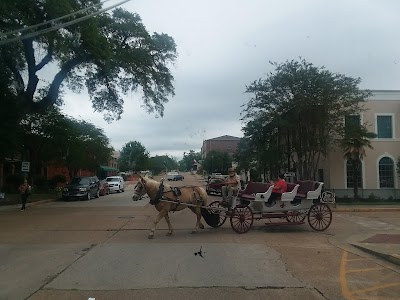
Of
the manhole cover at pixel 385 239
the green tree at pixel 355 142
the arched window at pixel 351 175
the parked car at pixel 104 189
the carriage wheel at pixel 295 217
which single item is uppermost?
→ the green tree at pixel 355 142

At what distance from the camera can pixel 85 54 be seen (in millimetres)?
27672

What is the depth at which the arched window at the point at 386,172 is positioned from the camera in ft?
116

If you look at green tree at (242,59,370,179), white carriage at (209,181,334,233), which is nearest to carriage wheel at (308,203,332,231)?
white carriage at (209,181,334,233)

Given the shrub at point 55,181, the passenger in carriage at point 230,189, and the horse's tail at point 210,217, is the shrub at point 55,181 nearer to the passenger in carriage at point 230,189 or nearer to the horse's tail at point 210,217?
the horse's tail at point 210,217

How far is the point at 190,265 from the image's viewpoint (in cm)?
945

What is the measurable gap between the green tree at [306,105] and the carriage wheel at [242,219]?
17.5 m

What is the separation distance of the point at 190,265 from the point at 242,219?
537cm

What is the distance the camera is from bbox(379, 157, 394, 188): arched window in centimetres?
3531

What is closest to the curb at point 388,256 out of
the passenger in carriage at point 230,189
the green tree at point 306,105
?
the passenger in carriage at point 230,189

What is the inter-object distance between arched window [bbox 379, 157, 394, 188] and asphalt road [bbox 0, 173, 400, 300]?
69.5 feet

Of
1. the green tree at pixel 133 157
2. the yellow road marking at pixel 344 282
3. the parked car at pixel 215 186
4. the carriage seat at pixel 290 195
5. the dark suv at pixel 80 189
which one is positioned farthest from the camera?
the green tree at pixel 133 157

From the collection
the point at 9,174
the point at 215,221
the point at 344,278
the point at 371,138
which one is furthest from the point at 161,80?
the point at 344,278

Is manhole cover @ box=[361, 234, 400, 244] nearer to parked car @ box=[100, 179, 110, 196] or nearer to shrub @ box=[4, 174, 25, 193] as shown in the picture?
parked car @ box=[100, 179, 110, 196]

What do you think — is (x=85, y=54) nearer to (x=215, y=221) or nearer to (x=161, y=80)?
(x=161, y=80)
